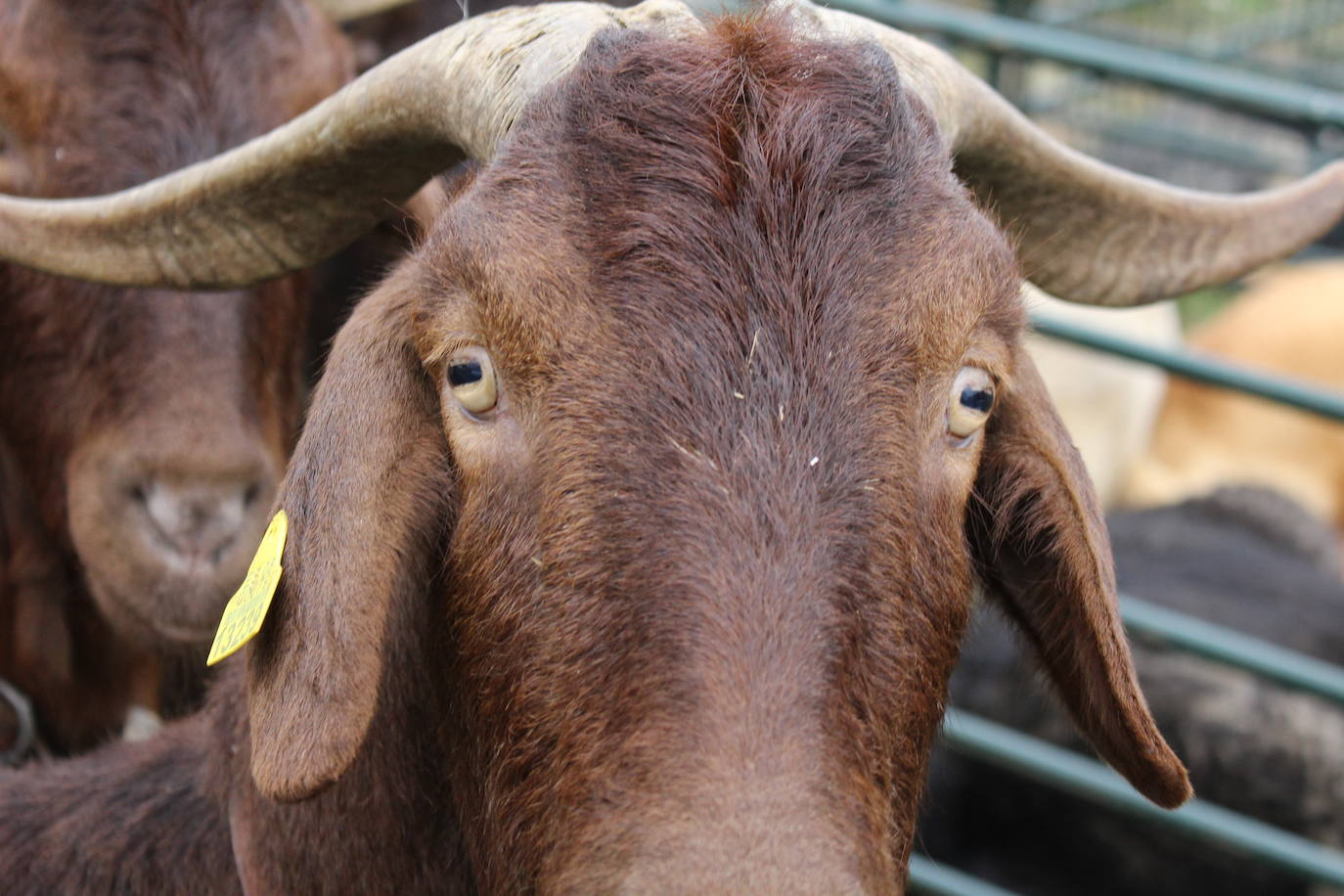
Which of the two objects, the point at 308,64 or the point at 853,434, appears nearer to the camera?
the point at 853,434

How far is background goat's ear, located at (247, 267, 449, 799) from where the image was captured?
243cm

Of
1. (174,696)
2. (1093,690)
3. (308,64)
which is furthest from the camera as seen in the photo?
(174,696)

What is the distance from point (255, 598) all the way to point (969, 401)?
120 cm

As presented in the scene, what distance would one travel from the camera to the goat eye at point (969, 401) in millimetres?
2553

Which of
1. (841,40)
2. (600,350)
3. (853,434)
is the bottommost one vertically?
(853,434)

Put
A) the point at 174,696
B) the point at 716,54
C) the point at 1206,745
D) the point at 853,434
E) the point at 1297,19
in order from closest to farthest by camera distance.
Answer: the point at 853,434 → the point at 716,54 → the point at 174,696 → the point at 1206,745 → the point at 1297,19

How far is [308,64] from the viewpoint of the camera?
13.3ft

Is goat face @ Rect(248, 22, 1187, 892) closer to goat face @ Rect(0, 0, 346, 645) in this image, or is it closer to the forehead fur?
the forehead fur

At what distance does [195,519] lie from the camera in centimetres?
371

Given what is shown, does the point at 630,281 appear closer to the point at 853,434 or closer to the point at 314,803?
the point at 853,434

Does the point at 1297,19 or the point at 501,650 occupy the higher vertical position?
the point at 501,650

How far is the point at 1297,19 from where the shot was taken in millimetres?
11258

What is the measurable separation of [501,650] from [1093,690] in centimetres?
115

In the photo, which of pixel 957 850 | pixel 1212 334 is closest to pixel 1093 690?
pixel 957 850
